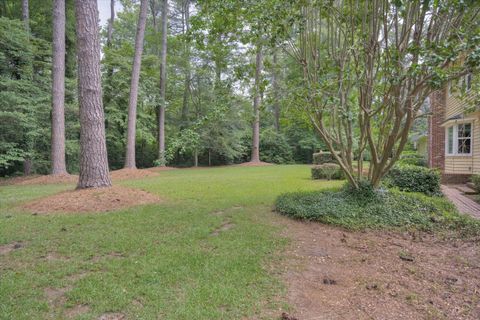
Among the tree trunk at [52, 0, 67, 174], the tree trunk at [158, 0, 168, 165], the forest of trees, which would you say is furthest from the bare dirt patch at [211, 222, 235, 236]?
the tree trunk at [158, 0, 168, 165]

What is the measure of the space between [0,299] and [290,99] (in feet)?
15.5

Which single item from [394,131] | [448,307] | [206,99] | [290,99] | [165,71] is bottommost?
[448,307]

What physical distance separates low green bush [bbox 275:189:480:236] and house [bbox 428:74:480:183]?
5.17 metres

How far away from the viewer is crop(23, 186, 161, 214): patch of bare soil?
17.7 ft

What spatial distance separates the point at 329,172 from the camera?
418 inches

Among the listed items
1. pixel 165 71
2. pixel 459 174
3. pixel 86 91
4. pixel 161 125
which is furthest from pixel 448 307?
pixel 165 71

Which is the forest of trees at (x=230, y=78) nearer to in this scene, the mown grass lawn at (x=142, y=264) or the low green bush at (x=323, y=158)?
the mown grass lawn at (x=142, y=264)

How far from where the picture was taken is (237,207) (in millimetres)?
5910

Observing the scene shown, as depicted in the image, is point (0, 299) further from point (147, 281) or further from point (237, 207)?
point (237, 207)

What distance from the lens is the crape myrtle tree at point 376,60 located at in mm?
3773

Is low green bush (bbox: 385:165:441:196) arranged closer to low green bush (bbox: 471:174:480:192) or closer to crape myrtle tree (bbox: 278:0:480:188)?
low green bush (bbox: 471:174:480:192)

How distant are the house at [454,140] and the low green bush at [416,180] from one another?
3.05 meters

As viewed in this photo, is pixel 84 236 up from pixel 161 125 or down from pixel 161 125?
down

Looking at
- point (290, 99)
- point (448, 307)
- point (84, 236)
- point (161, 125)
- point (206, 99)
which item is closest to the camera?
point (448, 307)
